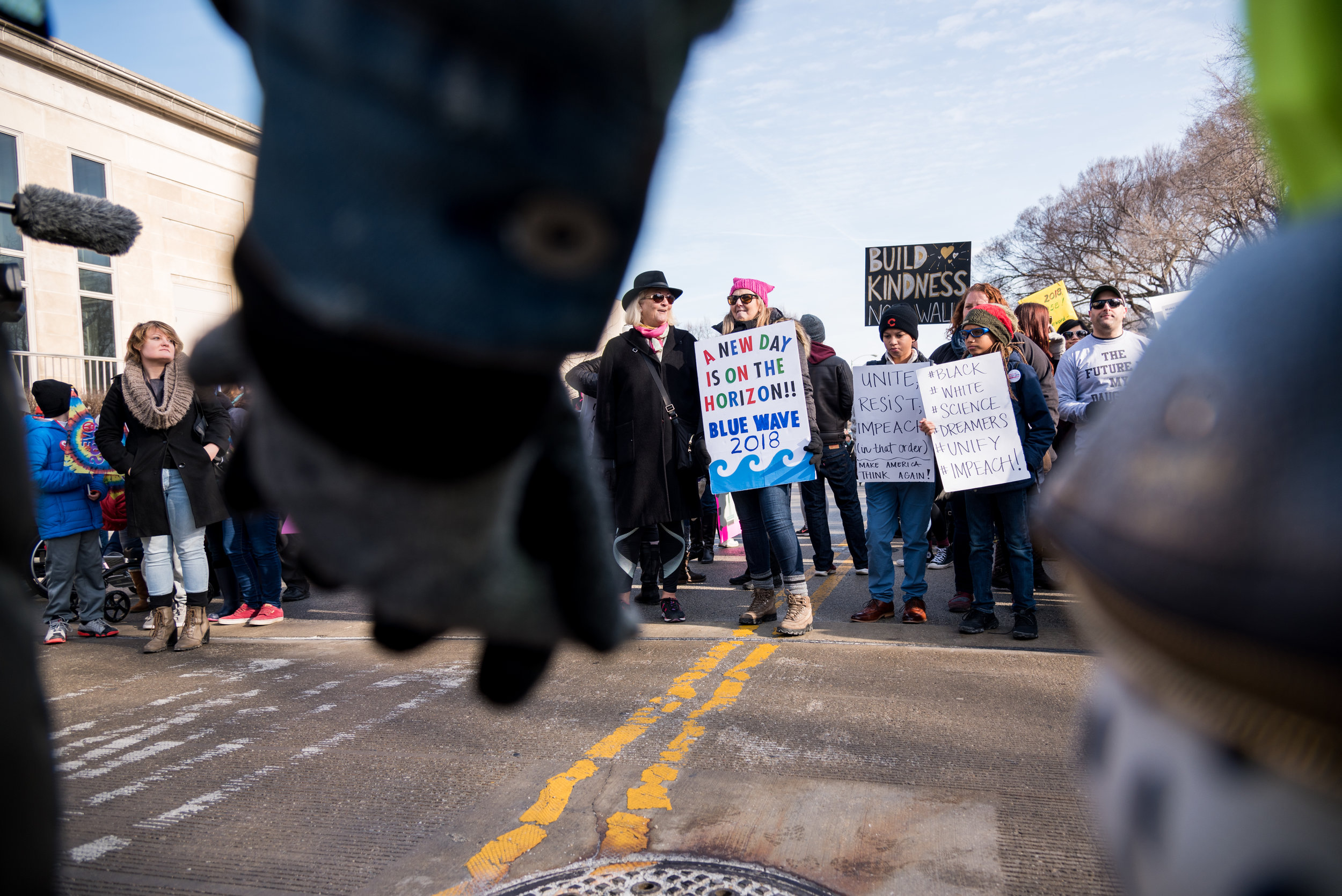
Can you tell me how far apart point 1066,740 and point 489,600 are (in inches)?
139

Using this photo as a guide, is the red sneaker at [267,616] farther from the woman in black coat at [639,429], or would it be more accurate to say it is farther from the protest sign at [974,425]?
the protest sign at [974,425]

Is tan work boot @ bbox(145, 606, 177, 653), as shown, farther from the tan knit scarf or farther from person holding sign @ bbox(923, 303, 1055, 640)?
person holding sign @ bbox(923, 303, 1055, 640)

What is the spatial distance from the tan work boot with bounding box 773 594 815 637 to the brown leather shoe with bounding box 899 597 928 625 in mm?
716

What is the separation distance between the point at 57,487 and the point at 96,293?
1552 centimetres

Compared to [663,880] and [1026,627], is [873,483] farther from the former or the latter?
[663,880]

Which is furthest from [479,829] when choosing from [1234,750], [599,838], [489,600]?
[1234,750]

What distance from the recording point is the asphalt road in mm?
2617

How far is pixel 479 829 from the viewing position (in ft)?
9.34

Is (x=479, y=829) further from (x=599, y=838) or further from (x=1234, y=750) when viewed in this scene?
(x=1234, y=750)

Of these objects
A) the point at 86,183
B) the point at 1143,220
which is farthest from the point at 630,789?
the point at 1143,220

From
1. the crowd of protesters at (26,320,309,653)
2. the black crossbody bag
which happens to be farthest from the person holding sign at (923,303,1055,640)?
the crowd of protesters at (26,320,309,653)

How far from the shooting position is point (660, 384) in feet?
19.3

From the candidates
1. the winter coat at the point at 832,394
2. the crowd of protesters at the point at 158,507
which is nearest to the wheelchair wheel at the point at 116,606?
the crowd of protesters at the point at 158,507

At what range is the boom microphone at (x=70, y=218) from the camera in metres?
1.29
